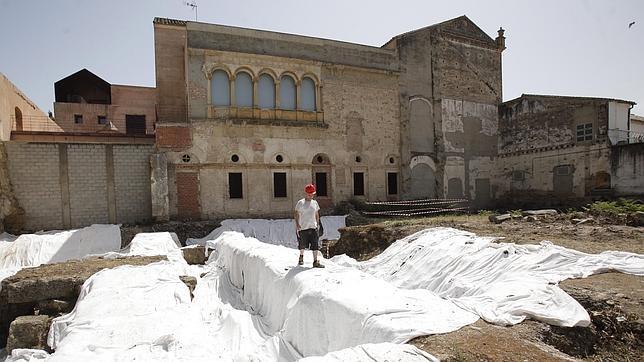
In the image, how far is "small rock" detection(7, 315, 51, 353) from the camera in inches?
211

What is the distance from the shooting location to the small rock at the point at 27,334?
5.36 meters

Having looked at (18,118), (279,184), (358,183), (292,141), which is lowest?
(358,183)

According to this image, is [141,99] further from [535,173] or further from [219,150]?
[535,173]

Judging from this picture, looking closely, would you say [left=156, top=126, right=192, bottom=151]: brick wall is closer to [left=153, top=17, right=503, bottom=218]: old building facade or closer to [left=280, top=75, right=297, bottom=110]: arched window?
[left=153, top=17, right=503, bottom=218]: old building facade

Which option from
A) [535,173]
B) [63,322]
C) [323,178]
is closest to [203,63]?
[323,178]

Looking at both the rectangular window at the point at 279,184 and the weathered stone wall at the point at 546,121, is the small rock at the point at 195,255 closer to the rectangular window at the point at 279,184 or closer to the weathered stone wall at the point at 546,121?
the rectangular window at the point at 279,184

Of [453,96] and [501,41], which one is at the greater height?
[501,41]

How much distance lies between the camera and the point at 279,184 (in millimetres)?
17797

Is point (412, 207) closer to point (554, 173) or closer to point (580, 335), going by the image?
point (554, 173)

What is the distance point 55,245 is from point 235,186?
7.43 metres

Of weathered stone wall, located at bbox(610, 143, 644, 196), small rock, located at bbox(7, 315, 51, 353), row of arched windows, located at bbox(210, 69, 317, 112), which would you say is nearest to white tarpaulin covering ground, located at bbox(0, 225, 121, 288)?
small rock, located at bbox(7, 315, 51, 353)

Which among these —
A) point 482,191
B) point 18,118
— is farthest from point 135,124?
point 482,191

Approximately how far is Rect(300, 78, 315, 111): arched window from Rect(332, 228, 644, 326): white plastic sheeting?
A: 1044cm

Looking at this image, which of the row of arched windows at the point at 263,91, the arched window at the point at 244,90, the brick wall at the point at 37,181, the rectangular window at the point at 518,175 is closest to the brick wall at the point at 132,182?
the brick wall at the point at 37,181
